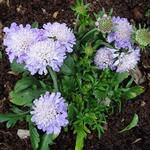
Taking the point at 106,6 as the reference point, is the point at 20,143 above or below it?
below

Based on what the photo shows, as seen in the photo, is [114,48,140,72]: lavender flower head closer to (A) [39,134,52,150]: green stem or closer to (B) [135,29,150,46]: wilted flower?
(B) [135,29,150,46]: wilted flower

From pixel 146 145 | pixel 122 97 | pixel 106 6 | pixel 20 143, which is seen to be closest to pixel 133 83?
pixel 122 97

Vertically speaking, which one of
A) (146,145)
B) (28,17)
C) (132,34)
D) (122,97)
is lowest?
(146,145)

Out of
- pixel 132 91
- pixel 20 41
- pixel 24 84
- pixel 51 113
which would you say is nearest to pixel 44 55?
pixel 20 41

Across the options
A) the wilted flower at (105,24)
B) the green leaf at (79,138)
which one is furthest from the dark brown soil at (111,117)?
the wilted flower at (105,24)

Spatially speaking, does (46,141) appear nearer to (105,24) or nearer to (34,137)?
(34,137)

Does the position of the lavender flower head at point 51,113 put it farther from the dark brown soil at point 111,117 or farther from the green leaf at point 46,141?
the dark brown soil at point 111,117

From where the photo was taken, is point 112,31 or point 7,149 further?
point 7,149

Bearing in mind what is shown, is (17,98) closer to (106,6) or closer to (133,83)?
(133,83)
